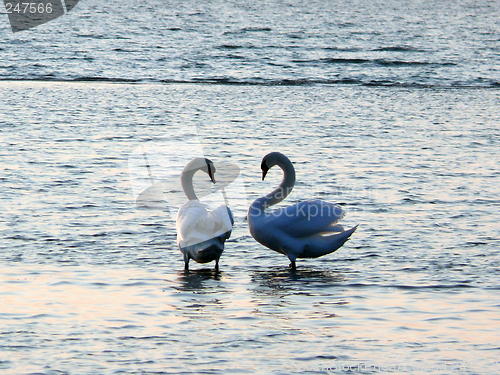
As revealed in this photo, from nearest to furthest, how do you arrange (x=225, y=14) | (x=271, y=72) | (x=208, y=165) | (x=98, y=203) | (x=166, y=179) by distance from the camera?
(x=208, y=165) → (x=98, y=203) → (x=166, y=179) → (x=271, y=72) → (x=225, y=14)

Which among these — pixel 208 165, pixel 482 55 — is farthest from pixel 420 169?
pixel 482 55

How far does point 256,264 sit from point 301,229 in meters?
0.54

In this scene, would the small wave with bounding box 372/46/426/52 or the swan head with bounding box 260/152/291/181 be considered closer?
the swan head with bounding box 260/152/291/181

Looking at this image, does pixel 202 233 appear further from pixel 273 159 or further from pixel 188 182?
pixel 273 159

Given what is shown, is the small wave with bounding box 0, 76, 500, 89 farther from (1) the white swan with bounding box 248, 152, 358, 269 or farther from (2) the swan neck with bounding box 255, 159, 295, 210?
(1) the white swan with bounding box 248, 152, 358, 269

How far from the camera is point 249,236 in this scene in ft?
30.6

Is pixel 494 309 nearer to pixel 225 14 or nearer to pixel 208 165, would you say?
pixel 208 165

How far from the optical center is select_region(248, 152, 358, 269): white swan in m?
8.13

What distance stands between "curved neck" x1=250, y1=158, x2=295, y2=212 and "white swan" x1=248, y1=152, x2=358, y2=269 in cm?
3

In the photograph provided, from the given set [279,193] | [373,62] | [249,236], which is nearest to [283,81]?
[373,62]

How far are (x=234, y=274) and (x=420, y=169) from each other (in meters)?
5.46

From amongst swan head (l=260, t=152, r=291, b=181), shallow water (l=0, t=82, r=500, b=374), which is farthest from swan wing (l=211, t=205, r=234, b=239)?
swan head (l=260, t=152, r=291, b=181)

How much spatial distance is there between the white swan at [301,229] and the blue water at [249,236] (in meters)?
0.21

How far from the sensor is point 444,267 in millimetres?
8055
